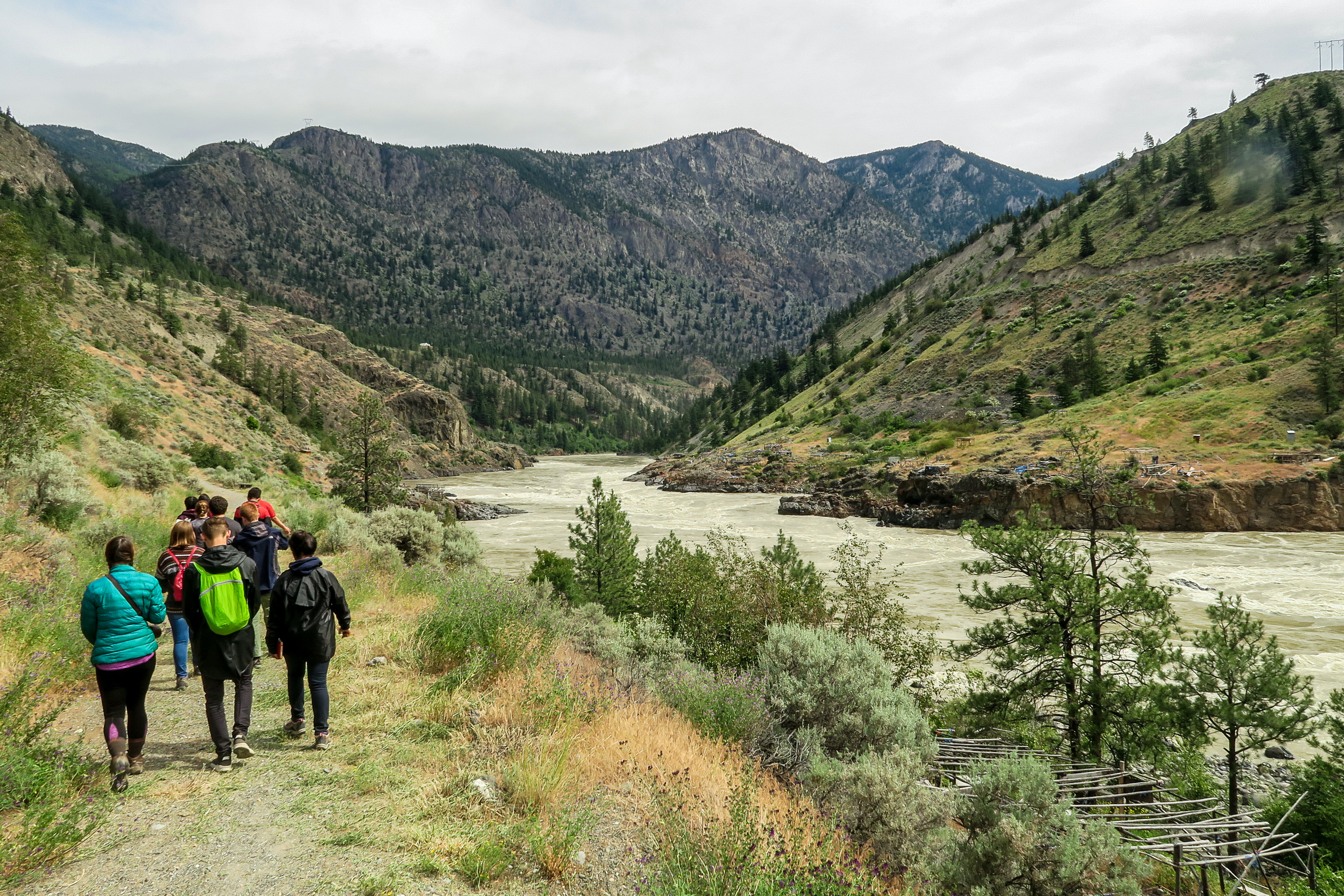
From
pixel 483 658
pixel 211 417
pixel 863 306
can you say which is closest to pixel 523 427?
pixel 863 306

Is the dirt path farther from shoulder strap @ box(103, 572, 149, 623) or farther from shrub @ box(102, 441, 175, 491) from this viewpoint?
shrub @ box(102, 441, 175, 491)

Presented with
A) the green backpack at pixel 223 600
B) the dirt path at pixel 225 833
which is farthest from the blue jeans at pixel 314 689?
the green backpack at pixel 223 600

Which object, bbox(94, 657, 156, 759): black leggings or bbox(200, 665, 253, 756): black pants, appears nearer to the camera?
bbox(94, 657, 156, 759): black leggings

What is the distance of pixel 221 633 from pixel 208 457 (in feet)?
125

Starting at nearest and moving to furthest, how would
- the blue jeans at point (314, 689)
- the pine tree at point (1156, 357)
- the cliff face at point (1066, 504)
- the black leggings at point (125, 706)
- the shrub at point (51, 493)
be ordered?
the black leggings at point (125, 706)
the blue jeans at point (314, 689)
the shrub at point (51, 493)
the cliff face at point (1066, 504)
the pine tree at point (1156, 357)

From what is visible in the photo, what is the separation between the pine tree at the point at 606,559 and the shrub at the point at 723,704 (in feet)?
30.1

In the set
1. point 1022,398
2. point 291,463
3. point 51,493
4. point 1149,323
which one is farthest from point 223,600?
point 1149,323

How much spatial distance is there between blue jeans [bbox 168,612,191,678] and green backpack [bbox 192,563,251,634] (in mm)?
2725

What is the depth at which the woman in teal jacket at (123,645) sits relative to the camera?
197 inches

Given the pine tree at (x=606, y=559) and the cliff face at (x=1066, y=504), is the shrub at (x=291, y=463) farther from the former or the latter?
the pine tree at (x=606, y=559)

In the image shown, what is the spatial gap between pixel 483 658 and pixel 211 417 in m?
49.5

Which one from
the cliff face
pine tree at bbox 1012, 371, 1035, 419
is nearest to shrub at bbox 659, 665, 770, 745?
the cliff face

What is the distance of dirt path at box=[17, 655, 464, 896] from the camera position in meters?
3.72

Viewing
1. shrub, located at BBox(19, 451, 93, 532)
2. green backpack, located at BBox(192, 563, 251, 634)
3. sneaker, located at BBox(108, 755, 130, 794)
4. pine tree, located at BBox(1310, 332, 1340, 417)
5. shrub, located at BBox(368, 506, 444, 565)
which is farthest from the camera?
pine tree, located at BBox(1310, 332, 1340, 417)
